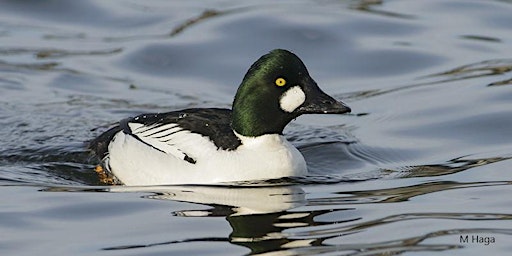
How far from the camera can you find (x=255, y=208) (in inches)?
365

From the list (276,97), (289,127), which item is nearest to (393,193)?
(276,97)

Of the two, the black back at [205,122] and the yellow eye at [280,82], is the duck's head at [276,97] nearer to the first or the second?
the yellow eye at [280,82]

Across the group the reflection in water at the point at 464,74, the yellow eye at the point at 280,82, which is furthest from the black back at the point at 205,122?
the reflection in water at the point at 464,74

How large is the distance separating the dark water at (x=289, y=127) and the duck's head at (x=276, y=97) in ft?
1.72

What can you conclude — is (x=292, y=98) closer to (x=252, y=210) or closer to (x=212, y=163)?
(x=212, y=163)

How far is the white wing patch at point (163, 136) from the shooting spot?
33.6 feet

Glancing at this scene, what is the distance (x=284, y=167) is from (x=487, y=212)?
6.05 feet

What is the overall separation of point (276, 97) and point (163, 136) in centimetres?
97

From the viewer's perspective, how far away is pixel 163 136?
10.4 m

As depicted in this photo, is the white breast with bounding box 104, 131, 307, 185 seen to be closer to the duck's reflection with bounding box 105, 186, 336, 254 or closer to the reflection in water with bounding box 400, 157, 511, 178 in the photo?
the duck's reflection with bounding box 105, 186, 336, 254

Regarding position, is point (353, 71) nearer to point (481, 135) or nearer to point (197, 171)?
point (481, 135)

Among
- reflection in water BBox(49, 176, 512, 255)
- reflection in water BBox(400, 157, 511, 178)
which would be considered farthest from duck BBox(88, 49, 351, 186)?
reflection in water BBox(400, 157, 511, 178)

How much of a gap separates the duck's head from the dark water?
1.72 feet

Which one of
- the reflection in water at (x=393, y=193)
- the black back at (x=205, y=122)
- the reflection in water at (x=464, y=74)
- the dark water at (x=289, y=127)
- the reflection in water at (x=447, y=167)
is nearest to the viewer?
the dark water at (x=289, y=127)
